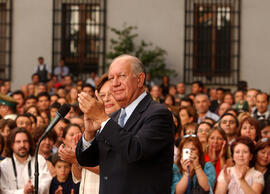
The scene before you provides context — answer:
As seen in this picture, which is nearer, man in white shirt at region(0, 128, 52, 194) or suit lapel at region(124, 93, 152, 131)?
suit lapel at region(124, 93, 152, 131)

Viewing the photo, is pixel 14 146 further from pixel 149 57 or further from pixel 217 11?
pixel 217 11

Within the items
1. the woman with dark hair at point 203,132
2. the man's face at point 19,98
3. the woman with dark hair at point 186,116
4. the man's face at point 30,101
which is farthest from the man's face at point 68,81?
the woman with dark hair at point 203,132

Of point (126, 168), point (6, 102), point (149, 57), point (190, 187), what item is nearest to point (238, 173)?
point (190, 187)

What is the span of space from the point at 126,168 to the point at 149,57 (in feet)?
46.6

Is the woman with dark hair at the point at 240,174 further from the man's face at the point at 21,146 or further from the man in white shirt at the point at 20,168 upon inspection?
the man's face at the point at 21,146

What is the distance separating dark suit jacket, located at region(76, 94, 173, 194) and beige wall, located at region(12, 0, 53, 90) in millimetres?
15424

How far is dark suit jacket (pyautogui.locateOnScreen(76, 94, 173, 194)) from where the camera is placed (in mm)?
3986

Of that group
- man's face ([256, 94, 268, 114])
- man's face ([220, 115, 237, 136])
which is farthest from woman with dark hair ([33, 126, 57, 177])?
man's face ([256, 94, 268, 114])

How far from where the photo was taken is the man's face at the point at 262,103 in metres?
11.7

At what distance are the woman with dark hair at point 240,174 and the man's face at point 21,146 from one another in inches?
94.1

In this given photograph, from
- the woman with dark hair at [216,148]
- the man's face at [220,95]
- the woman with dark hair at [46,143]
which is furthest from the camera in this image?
the man's face at [220,95]

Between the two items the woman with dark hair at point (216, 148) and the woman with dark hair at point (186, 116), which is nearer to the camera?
the woman with dark hair at point (216, 148)

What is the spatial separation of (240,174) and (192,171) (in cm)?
57

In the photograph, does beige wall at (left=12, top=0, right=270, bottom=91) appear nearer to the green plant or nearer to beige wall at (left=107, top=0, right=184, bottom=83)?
beige wall at (left=107, top=0, right=184, bottom=83)
